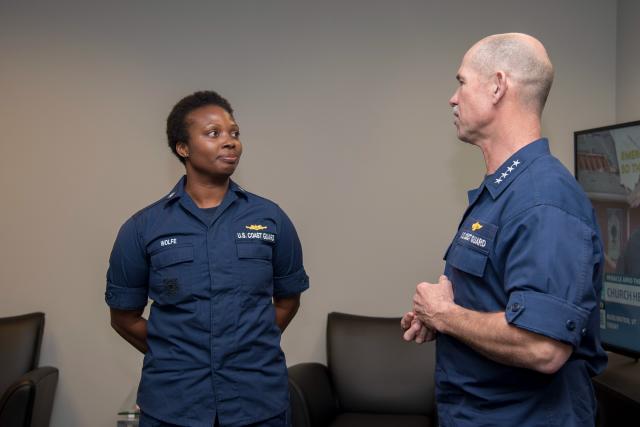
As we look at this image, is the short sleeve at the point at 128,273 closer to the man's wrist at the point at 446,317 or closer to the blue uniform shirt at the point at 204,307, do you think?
the blue uniform shirt at the point at 204,307

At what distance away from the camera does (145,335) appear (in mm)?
2240

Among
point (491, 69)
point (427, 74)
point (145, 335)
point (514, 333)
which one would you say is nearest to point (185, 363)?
point (145, 335)

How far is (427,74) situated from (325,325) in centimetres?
147

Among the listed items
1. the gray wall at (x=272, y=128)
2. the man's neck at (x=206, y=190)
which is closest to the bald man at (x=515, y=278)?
the man's neck at (x=206, y=190)

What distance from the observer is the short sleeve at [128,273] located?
2.08m

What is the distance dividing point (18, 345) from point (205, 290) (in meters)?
1.76

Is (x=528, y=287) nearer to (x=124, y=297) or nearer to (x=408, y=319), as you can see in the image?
(x=408, y=319)

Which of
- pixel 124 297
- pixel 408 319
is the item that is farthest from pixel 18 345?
pixel 408 319

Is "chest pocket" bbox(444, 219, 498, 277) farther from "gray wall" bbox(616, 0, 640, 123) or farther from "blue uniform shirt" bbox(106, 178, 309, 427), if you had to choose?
"gray wall" bbox(616, 0, 640, 123)

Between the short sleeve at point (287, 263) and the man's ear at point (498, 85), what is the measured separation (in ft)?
3.08

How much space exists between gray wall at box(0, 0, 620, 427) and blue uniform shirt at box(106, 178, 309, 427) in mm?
1381

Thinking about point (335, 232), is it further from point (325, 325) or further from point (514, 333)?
point (514, 333)

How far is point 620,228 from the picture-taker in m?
2.93

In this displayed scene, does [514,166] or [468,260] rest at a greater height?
[514,166]
